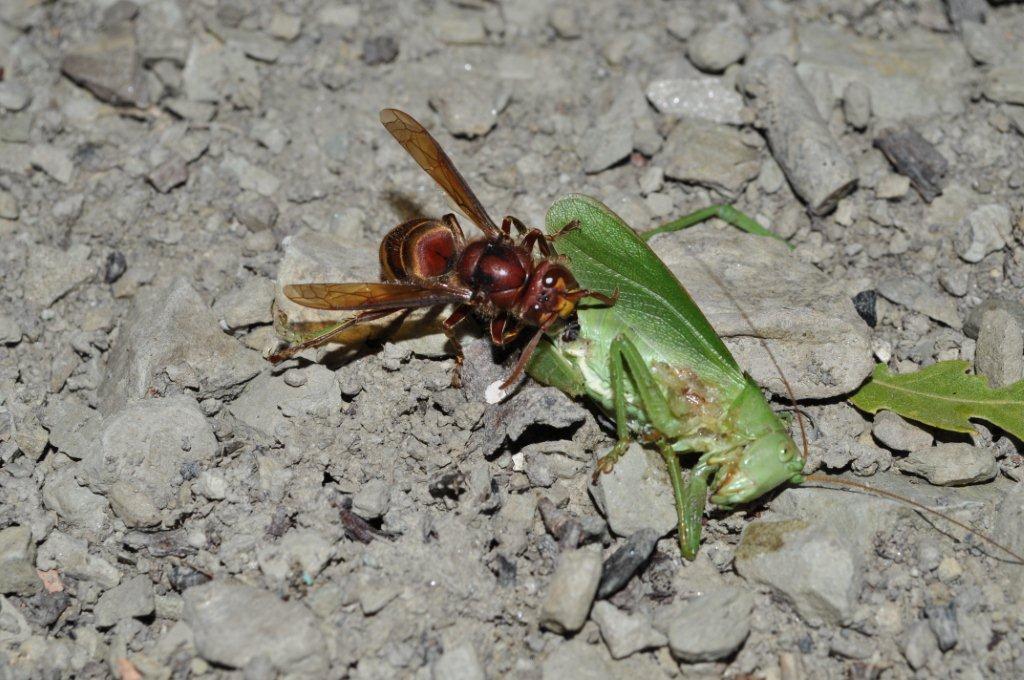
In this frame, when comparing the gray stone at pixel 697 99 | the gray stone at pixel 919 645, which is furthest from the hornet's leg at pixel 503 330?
the gray stone at pixel 919 645

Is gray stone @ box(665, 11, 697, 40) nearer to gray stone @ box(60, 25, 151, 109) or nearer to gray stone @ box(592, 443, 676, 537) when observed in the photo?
gray stone @ box(592, 443, 676, 537)

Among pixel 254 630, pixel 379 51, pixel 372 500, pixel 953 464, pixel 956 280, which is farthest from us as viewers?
pixel 379 51

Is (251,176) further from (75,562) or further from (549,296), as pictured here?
(75,562)

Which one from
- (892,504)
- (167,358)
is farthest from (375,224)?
(892,504)

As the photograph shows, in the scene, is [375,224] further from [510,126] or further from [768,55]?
[768,55]

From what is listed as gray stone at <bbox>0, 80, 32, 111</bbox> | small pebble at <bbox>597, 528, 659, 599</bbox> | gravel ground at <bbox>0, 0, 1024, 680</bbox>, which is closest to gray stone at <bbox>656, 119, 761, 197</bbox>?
gravel ground at <bbox>0, 0, 1024, 680</bbox>

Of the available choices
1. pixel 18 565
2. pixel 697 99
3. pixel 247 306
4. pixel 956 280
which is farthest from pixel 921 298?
pixel 18 565

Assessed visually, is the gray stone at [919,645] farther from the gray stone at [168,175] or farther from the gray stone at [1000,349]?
the gray stone at [168,175]
